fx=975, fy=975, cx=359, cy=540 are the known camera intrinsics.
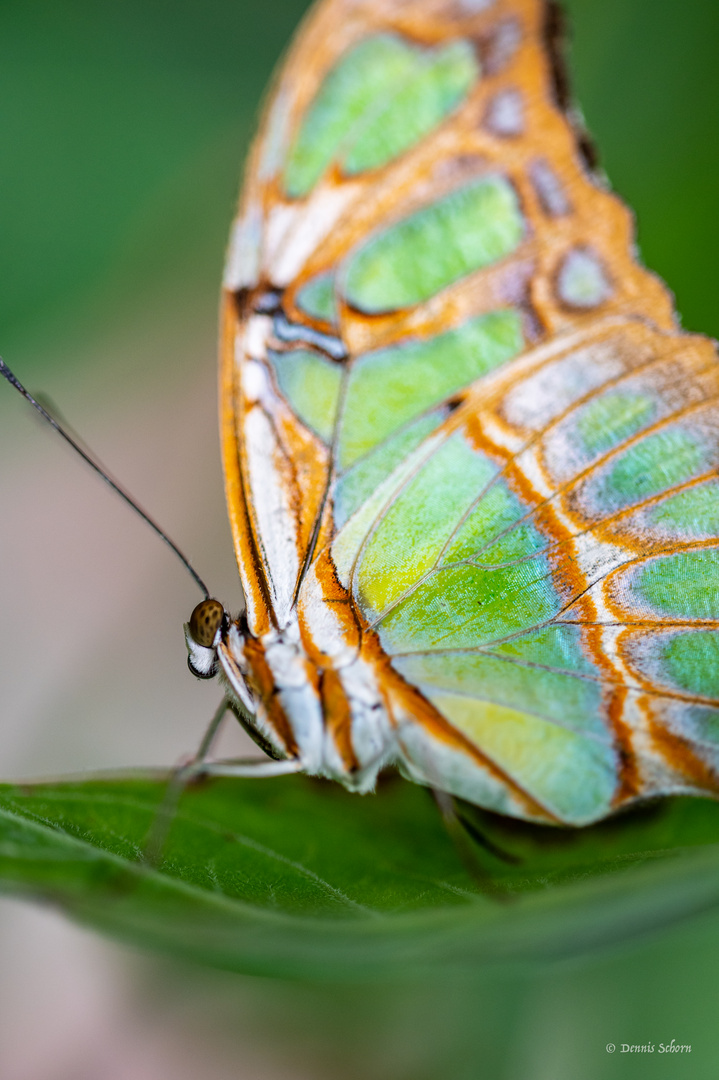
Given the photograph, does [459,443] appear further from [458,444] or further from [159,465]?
[159,465]

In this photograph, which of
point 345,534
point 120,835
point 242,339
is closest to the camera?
point 120,835

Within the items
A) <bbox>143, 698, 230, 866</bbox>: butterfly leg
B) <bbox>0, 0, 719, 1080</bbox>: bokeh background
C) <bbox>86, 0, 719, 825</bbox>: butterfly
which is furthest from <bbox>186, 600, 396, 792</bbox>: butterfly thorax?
<bbox>0, 0, 719, 1080</bbox>: bokeh background

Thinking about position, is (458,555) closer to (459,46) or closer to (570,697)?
(570,697)

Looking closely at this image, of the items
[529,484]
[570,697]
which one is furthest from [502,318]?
[570,697]

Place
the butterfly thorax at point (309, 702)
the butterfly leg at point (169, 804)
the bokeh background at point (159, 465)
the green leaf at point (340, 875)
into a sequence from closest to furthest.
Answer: the green leaf at point (340, 875)
the butterfly leg at point (169, 804)
the butterfly thorax at point (309, 702)
the bokeh background at point (159, 465)

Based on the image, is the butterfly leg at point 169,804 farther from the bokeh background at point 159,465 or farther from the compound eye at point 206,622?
the bokeh background at point 159,465

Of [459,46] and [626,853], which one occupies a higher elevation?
[459,46]

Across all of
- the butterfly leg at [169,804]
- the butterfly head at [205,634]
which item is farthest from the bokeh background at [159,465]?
the butterfly head at [205,634]
